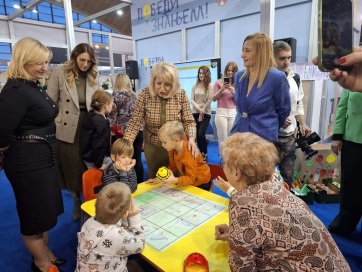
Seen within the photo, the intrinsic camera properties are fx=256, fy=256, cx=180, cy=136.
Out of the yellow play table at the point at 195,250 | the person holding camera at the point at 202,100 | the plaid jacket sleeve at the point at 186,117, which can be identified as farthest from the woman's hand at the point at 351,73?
the person holding camera at the point at 202,100

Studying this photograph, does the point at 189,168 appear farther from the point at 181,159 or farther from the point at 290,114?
the point at 290,114

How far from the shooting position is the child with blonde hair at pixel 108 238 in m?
1.11

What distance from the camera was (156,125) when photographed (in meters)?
1.98

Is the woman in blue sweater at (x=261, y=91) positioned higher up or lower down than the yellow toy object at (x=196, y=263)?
higher up

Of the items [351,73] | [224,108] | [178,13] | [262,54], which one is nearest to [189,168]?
[262,54]

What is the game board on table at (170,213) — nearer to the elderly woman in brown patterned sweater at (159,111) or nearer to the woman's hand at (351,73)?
the elderly woman in brown patterned sweater at (159,111)

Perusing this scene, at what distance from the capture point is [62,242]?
2.29 meters

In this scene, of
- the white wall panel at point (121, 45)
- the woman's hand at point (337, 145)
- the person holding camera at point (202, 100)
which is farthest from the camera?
the white wall panel at point (121, 45)

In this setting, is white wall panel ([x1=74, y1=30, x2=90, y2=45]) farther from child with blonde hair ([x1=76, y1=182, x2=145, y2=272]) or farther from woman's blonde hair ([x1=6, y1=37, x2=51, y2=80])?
child with blonde hair ([x1=76, y1=182, x2=145, y2=272])

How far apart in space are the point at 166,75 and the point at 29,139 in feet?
3.20

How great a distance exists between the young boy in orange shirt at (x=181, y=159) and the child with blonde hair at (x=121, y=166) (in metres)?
0.16

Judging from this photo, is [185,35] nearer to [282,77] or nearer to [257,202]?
[282,77]

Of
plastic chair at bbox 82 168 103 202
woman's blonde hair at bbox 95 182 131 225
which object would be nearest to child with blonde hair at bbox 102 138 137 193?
plastic chair at bbox 82 168 103 202

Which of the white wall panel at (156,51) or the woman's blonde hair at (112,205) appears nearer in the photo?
the woman's blonde hair at (112,205)
